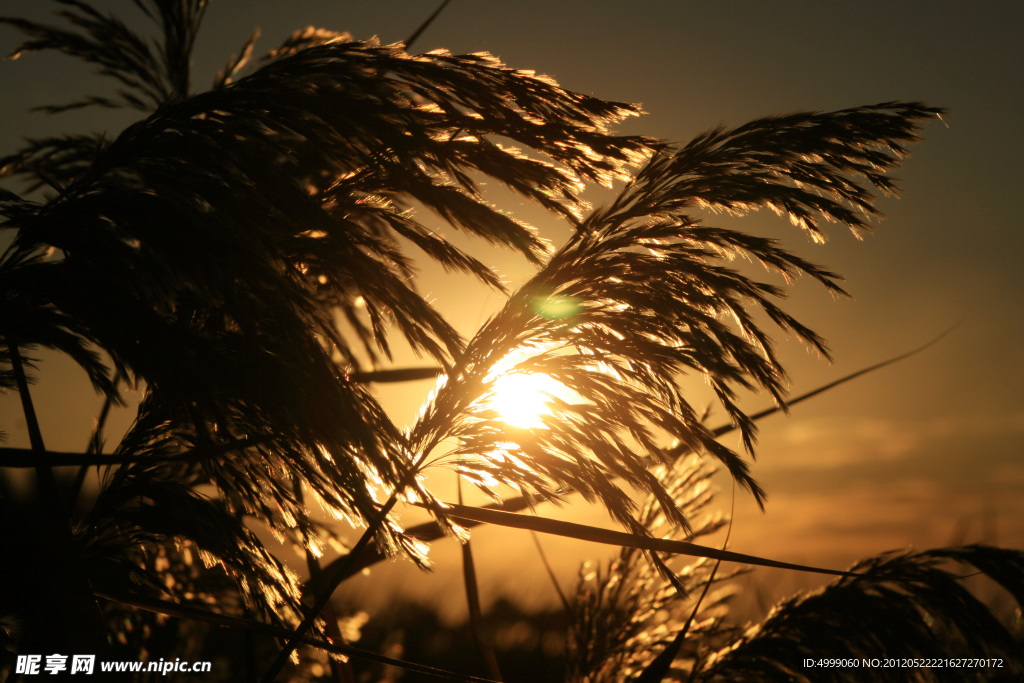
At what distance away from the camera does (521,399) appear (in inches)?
58.2

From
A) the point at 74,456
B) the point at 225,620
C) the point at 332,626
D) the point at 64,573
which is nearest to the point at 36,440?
the point at 74,456

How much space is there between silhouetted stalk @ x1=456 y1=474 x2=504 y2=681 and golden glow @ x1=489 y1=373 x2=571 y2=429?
0.36 meters

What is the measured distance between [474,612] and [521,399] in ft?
2.38

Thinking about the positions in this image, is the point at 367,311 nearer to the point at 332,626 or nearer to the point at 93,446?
the point at 332,626

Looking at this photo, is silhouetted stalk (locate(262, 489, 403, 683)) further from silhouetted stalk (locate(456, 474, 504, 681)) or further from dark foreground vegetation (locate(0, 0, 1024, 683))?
silhouetted stalk (locate(456, 474, 504, 681))

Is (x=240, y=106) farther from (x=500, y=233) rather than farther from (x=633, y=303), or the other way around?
(x=633, y=303)

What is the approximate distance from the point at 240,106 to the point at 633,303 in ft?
3.33

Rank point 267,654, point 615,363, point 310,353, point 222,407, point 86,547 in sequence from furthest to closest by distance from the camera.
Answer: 1. point 267,654
2. point 86,547
3. point 615,363
4. point 222,407
5. point 310,353

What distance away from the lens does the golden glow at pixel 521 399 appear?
1.46 metres

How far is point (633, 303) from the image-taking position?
4.62ft

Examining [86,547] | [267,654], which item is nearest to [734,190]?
[86,547]

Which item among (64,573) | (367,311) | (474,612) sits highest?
(367,311)

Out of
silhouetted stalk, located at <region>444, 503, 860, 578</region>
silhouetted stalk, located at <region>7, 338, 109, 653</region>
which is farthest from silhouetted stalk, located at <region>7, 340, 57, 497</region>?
silhouetted stalk, located at <region>444, 503, 860, 578</region>

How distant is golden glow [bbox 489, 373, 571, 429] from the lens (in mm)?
1464
